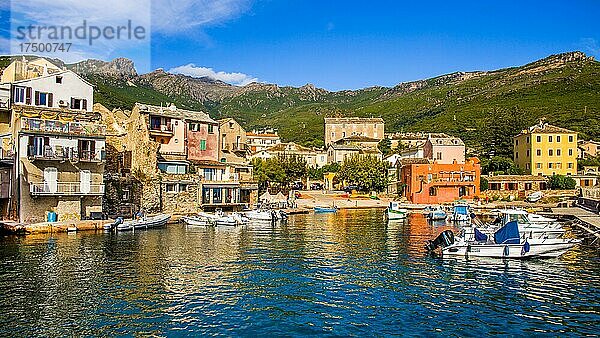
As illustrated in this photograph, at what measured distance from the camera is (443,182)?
8475 centimetres

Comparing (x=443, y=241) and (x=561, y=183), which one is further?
(x=561, y=183)

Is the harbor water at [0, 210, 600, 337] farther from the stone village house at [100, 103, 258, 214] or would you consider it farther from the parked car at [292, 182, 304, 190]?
the parked car at [292, 182, 304, 190]

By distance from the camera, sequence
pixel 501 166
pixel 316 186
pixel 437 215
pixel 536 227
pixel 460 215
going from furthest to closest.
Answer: pixel 316 186, pixel 501 166, pixel 437 215, pixel 460 215, pixel 536 227

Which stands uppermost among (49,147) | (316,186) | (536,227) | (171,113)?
(171,113)

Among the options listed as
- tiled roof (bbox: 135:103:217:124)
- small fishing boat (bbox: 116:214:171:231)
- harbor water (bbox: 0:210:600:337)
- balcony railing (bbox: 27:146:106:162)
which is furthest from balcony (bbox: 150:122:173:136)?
harbor water (bbox: 0:210:600:337)

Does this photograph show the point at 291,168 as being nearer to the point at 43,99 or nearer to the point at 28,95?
the point at 43,99

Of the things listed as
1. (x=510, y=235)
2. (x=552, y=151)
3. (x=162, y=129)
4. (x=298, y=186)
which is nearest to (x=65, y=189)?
(x=162, y=129)

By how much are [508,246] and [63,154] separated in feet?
120

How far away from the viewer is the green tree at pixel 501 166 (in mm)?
94000

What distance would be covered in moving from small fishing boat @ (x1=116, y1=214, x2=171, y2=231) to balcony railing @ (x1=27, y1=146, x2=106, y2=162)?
6.43 m

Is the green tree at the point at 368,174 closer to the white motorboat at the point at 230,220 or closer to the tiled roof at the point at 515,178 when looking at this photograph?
the tiled roof at the point at 515,178

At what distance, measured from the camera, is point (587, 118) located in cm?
13200

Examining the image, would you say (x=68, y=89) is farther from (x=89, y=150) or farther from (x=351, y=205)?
(x=351, y=205)

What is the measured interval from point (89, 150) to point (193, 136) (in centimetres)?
2103
